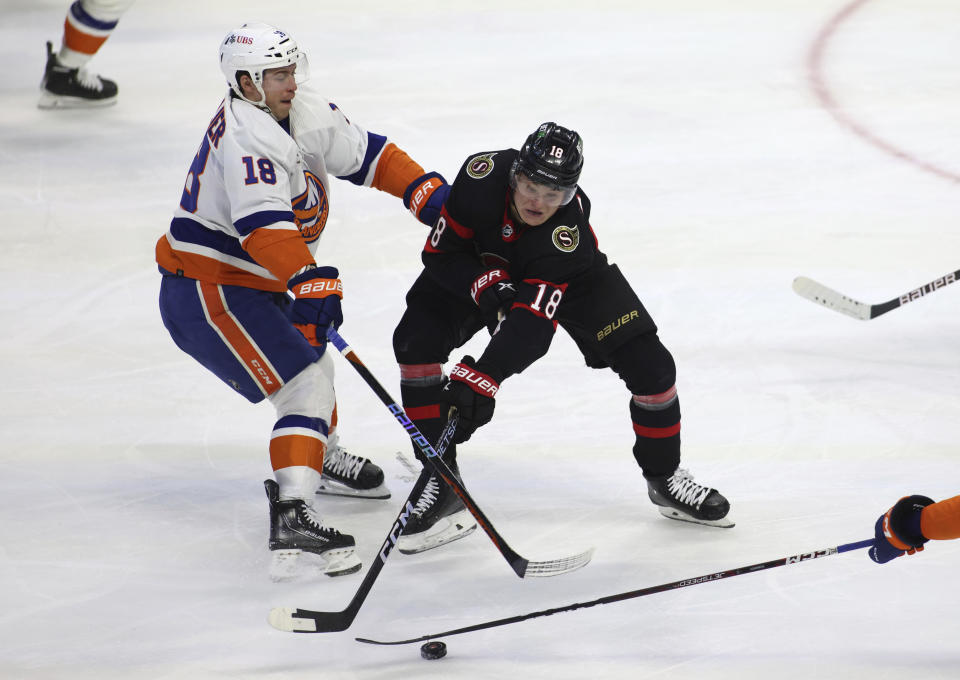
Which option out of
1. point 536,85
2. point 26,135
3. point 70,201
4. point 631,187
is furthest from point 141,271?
point 536,85

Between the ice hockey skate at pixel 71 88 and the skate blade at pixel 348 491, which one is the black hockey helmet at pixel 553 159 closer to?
the skate blade at pixel 348 491

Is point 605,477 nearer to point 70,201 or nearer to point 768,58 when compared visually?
point 70,201

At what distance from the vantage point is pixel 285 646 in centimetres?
259

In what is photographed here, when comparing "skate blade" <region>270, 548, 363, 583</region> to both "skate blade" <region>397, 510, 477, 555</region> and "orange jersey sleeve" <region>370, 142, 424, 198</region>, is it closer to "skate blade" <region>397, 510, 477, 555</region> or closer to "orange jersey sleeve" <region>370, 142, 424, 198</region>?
"skate blade" <region>397, 510, 477, 555</region>

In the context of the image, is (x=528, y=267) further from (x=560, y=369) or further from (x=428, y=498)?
(x=560, y=369)

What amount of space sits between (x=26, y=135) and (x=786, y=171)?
349 centimetres

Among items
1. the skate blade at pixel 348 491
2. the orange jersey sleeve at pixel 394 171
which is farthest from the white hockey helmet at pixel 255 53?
the skate blade at pixel 348 491

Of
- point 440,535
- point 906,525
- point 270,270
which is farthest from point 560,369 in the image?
point 906,525

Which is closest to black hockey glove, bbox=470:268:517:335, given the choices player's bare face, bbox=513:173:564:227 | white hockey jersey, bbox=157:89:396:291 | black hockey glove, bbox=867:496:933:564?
player's bare face, bbox=513:173:564:227

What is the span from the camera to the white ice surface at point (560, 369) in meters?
2.64

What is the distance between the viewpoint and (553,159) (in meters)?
2.65

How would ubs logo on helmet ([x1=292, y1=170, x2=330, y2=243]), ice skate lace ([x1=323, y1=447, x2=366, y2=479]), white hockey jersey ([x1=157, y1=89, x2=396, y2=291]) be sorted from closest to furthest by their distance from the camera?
white hockey jersey ([x1=157, y1=89, x2=396, y2=291]) → ubs logo on helmet ([x1=292, y1=170, x2=330, y2=243]) → ice skate lace ([x1=323, y1=447, x2=366, y2=479])

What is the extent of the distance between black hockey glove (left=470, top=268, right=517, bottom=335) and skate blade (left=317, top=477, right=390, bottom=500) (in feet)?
2.19

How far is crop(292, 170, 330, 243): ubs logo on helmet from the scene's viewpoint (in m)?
2.97
